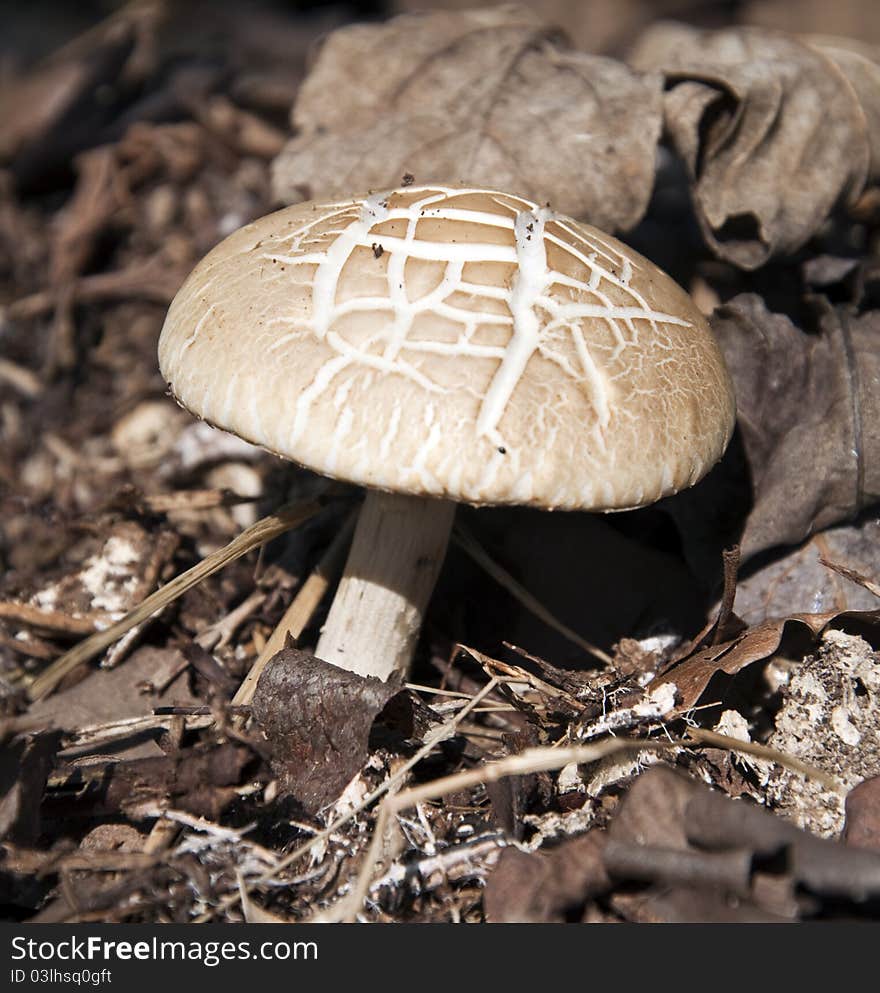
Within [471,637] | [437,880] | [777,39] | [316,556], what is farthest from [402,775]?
[777,39]

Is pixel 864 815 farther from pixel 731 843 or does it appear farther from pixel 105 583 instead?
pixel 105 583

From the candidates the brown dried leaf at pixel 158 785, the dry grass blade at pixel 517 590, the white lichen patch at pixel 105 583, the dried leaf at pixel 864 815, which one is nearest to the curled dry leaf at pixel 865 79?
the dry grass blade at pixel 517 590

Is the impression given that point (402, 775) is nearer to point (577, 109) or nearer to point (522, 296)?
point (522, 296)

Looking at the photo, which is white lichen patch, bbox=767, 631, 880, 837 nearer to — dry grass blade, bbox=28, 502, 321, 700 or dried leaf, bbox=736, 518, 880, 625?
dried leaf, bbox=736, 518, 880, 625

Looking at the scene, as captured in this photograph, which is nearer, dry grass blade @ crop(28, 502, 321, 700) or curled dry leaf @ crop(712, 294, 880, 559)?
dry grass blade @ crop(28, 502, 321, 700)

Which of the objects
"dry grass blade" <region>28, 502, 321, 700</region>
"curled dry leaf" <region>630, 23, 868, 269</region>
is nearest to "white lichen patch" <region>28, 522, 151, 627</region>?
"dry grass blade" <region>28, 502, 321, 700</region>
